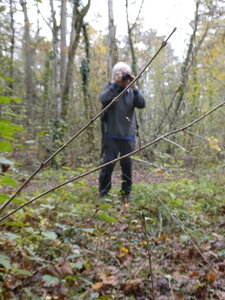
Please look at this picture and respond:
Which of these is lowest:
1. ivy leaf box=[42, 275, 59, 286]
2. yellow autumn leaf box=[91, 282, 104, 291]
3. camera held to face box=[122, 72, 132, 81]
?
yellow autumn leaf box=[91, 282, 104, 291]

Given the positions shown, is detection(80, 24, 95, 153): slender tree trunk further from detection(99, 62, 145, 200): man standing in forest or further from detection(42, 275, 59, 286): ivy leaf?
detection(42, 275, 59, 286): ivy leaf

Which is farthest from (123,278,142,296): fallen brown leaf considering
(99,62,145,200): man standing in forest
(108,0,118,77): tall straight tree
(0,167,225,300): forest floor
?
(108,0,118,77): tall straight tree

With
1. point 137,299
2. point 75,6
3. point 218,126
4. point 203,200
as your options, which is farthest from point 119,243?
point 218,126

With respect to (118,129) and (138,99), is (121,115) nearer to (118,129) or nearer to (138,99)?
(118,129)

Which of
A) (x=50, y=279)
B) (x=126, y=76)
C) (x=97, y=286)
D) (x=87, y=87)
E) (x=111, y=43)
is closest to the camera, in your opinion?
(x=50, y=279)

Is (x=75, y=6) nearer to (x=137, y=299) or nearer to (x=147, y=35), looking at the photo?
(x=147, y=35)

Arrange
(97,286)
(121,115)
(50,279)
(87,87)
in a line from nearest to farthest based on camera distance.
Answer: (50,279), (97,286), (121,115), (87,87)

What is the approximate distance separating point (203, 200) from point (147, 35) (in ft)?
41.3

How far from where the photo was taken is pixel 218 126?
11742 mm

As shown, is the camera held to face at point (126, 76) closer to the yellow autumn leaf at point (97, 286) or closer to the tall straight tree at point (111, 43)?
the yellow autumn leaf at point (97, 286)

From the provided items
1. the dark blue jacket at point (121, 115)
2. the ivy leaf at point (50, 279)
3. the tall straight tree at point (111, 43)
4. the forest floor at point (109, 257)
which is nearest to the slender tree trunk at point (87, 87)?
the tall straight tree at point (111, 43)

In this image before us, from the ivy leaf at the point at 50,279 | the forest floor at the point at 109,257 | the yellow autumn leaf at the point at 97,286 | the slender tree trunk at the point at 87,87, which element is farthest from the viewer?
the slender tree trunk at the point at 87,87

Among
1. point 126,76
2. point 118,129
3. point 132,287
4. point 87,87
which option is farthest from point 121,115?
point 87,87

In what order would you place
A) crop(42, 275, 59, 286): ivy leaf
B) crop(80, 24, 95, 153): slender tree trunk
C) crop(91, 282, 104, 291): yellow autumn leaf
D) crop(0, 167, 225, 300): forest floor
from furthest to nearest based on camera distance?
1. crop(80, 24, 95, 153): slender tree trunk
2. crop(91, 282, 104, 291): yellow autumn leaf
3. crop(0, 167, 225, 300): forest floor
4. crop(42, 275, 59, 286): ivy leaf
